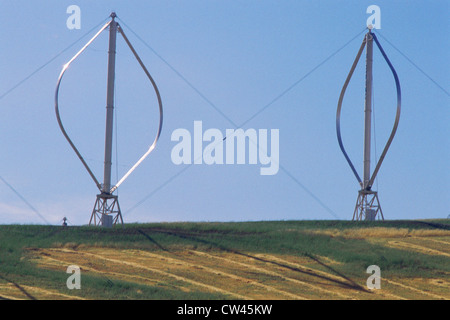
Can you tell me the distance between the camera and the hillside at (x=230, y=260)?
4562cm

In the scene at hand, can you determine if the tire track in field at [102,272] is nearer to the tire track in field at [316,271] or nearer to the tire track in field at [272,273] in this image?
the tire track in field at [272,273]

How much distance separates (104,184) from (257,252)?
14.6m

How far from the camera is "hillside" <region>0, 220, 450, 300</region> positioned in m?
45.6

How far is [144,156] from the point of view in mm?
60625

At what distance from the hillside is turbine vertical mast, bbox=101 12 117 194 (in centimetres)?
462

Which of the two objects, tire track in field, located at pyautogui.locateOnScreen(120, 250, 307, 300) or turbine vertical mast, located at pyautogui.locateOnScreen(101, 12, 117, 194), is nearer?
tire track in field, located at pyautogui.locateOnScreen(120, 250, 307, 300)

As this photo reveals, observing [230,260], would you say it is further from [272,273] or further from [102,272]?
[102,272]

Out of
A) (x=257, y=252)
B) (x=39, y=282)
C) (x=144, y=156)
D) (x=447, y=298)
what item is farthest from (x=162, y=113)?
(x=447, y=298)

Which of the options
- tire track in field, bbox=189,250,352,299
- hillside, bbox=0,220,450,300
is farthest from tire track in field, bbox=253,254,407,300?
tire track in field, bbox=189,250,352,299

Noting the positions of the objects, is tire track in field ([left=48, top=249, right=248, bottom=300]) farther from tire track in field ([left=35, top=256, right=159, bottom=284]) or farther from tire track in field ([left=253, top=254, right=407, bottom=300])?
tire track in field ([left=253, top=254, right=407, bottom=300])

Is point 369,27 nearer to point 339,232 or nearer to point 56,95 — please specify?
point 339,232

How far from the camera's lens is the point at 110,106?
63344 mm

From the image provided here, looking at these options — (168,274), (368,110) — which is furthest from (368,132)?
(168,274)

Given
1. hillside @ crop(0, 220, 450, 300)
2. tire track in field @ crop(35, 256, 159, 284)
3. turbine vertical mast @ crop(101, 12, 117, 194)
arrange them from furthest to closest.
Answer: turbine vertical mast @ crop(101, 12, 117, 194), tire track in field @ crop(35, 256, 159, 284), hillside @ crop(0, 220, 450, 300)
